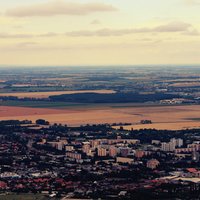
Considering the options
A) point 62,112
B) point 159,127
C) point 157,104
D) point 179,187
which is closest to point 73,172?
point 179,187

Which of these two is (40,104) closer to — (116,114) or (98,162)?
Answer: (116,114)

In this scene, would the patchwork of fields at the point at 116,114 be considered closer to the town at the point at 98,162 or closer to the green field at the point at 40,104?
the green field at the point at 40,104

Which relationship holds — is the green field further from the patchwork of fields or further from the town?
the town

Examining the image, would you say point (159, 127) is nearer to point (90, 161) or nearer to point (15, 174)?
point (90, 161)

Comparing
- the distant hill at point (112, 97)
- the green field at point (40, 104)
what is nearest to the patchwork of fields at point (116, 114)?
the green field at point (40, 104)

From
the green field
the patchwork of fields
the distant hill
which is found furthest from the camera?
the distant hill

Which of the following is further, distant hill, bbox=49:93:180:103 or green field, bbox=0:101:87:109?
distant hill, bbox=49:93:180:103

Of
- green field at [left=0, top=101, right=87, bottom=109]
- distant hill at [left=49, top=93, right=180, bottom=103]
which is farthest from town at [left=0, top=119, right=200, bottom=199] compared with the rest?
distant hill at [left=49, top=93, right=180, bottom=103]

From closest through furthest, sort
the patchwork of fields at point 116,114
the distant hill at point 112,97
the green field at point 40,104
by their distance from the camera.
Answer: the patchwork of fields at point 116,114
the green field at point 40,104
the distant hill at point 112,97
